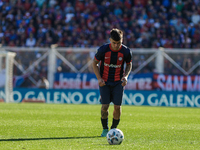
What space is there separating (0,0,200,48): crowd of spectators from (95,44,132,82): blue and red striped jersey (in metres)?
12.9

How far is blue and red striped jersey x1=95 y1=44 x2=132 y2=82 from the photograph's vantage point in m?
7.28

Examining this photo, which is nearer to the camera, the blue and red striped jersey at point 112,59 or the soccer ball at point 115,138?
the soccer ball at point 115,138

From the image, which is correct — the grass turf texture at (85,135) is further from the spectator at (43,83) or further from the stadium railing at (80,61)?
the spectator at (43,83)

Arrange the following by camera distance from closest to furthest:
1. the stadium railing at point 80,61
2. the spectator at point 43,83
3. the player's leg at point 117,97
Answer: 1. the player's leg at point 117,97
2. the stadium railing at point 80,61
3. the spectator at point 43,83

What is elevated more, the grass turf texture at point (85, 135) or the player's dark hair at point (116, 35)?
the player's dark hair at point (116, 35)

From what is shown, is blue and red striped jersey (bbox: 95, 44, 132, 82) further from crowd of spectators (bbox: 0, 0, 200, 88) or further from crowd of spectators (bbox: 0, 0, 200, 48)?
crowd of spectators (bbox: 0, 0, 200, 48)

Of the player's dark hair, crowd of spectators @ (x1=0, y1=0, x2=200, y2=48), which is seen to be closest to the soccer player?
the player's dark hair

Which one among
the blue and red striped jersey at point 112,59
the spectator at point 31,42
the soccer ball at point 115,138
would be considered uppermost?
the spectator at point 31,42

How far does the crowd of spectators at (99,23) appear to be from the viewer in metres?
21.0

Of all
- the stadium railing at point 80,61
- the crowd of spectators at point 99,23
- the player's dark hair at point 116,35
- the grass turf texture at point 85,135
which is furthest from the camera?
the crowd of spectators at point 99,23

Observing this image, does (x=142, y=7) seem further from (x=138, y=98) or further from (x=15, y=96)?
(x=15, y=96)

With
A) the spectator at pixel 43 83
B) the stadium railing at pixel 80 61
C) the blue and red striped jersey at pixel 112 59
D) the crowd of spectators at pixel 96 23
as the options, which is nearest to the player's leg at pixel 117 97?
the blue and red striped jersey at pixel 112 59

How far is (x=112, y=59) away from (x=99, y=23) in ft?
50.6

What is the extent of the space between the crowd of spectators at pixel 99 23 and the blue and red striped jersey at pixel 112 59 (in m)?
12.9
